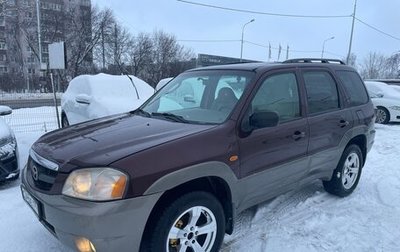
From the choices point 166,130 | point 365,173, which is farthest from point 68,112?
point 365,173

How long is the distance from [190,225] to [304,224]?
1653mm

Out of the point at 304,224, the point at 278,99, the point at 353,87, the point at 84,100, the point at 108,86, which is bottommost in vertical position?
the point at 304,224

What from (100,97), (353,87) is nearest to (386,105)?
(353,87)

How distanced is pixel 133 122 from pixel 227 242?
153 centimetres

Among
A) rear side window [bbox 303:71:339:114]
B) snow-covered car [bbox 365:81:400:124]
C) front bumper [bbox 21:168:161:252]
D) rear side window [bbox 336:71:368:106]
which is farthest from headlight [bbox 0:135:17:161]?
snow-covered car [bbox 365:81:400:124]

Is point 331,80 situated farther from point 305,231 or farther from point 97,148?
point 97,148

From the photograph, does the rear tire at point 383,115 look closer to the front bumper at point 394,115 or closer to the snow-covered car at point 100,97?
the front bumper at point 394,115

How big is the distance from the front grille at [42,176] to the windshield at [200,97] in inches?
48.4

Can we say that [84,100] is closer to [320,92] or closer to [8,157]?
[8,157]

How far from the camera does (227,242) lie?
3.38 m

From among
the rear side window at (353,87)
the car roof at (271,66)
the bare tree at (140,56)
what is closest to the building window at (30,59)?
the bare tree at (140,56)

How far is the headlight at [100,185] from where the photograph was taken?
2.32 m

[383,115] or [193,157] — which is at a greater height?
[193,157]

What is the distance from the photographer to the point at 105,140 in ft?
9.18
